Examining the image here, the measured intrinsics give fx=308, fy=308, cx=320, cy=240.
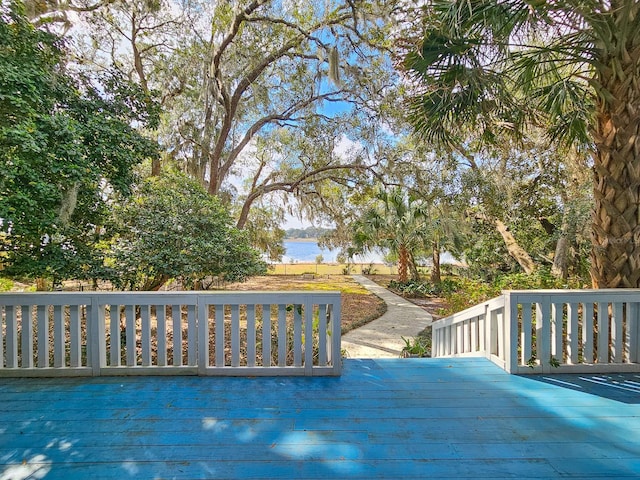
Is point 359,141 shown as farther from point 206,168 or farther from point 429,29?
point 429,29

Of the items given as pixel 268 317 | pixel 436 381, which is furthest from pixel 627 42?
pixel 268 317

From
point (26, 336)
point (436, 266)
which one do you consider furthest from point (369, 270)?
point (26, 336)

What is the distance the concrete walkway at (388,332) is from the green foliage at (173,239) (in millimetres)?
2544

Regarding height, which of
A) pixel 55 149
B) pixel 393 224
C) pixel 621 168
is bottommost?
pixel 393 224

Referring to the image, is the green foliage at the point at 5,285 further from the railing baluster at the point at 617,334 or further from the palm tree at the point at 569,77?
the railing baluster at the point at 617,334

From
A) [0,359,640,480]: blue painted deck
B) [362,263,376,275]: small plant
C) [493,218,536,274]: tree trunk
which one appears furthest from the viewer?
[362,263,376,275]: small plant

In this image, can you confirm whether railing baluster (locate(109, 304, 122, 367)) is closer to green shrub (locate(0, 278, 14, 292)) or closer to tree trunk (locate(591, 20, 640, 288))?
tree trunk (locate(591, 20, 640, 288))

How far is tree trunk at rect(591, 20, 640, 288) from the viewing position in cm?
278

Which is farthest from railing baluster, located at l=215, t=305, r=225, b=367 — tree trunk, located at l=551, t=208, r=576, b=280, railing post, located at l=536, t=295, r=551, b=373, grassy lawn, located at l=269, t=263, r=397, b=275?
grassy lawn, located at l=269, t=263, r=397, b=275

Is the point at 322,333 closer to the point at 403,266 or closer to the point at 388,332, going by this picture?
the point at 388,332

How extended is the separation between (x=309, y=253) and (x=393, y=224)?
787 cm

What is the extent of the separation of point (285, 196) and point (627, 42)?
338 inches

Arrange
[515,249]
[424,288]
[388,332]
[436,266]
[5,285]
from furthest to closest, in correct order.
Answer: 1. [436,266]
2. [424,288]
3. [515,249]
4. [388,332]
5. [5,285]

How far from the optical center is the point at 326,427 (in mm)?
1776
